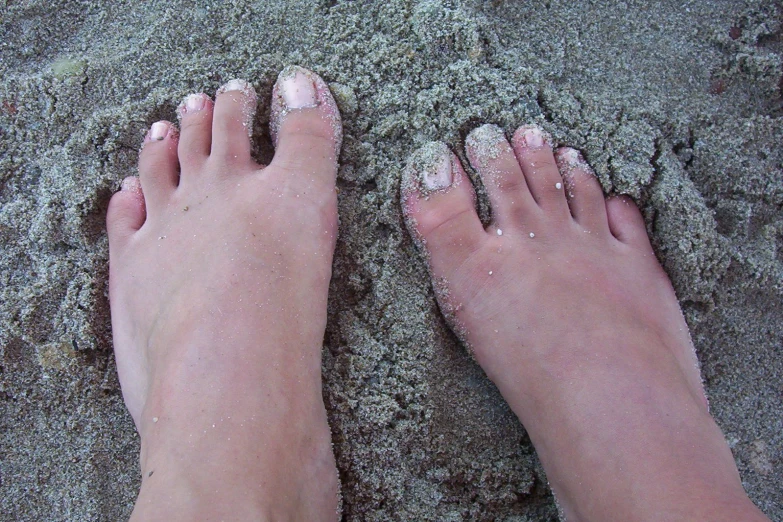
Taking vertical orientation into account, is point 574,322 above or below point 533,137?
below

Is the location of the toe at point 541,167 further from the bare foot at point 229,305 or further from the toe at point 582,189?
the bare foot at point 229,305

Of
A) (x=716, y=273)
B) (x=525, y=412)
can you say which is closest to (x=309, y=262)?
(x=525, y=412)

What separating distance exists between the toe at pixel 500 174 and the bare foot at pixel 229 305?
0.28 meters

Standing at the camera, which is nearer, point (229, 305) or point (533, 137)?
point (229, 305)

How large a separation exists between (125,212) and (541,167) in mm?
816

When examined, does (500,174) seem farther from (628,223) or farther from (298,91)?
(298,91)

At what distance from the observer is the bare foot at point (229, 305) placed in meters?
0.98

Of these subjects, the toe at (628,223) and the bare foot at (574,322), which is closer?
the bare foot at (574,322)

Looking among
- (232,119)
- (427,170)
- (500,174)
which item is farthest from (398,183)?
(232,119)

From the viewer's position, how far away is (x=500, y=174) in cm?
122

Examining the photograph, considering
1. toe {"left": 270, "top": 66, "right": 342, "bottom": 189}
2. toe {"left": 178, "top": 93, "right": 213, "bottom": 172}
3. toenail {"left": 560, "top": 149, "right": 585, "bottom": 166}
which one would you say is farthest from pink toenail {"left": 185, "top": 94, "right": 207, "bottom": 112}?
toenail {"left": 560, "top": 149, "right": 585, "bottom": 166}

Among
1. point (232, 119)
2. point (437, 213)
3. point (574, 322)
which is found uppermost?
point (232, 119)

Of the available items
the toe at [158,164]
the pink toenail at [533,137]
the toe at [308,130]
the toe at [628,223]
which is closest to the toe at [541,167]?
the pink toenail at [533,137]

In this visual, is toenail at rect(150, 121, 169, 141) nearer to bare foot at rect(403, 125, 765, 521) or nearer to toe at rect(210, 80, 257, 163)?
toe at rect(210, 80, 257, 163)
